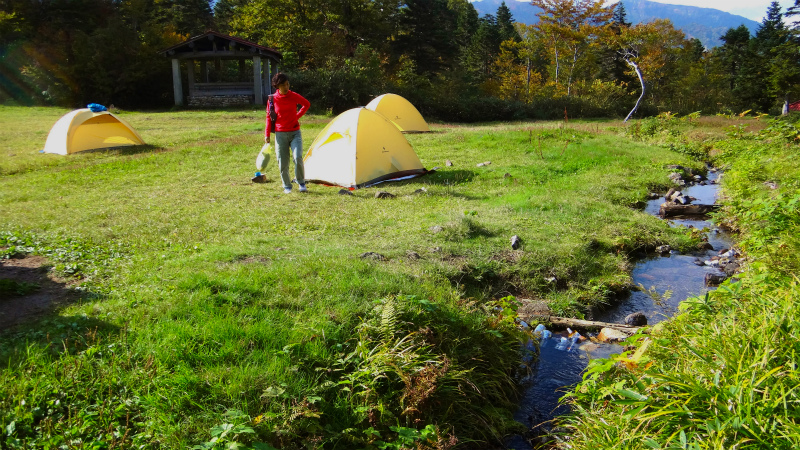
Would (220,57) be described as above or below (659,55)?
below

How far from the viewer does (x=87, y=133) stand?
13828 mm

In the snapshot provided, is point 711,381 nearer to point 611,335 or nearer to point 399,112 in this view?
point 611,335

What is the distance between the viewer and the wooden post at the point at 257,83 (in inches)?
1110

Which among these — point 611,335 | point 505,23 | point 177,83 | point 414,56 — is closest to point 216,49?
point 177,83

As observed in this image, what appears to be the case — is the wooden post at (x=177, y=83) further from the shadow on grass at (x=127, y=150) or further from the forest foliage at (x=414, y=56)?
the shadow on grass at (x=127, y=150)

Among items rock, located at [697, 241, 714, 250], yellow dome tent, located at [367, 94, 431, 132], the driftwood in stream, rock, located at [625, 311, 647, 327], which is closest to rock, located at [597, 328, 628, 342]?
rock, located at [625, 311, 647, 327]

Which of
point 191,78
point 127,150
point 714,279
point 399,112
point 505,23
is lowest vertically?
point 714,279

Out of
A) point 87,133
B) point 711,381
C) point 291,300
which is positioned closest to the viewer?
point 711,381

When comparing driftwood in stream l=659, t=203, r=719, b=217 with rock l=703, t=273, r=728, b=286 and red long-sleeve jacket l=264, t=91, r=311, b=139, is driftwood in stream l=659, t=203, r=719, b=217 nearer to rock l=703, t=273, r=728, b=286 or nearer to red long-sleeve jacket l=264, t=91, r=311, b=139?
rock l=703, t=273, r=728, b=286

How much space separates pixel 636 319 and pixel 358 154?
6203 millimetres

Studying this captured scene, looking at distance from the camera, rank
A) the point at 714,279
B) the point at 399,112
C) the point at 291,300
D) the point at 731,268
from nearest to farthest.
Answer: the point at 291,300 → the point at 714,279 → the point at 731,268 → the point at 399,112

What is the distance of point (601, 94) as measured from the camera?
31.8 meters

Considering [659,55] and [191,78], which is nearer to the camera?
[191,78]

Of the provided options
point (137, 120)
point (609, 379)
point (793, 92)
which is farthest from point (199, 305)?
point (793, 92)
